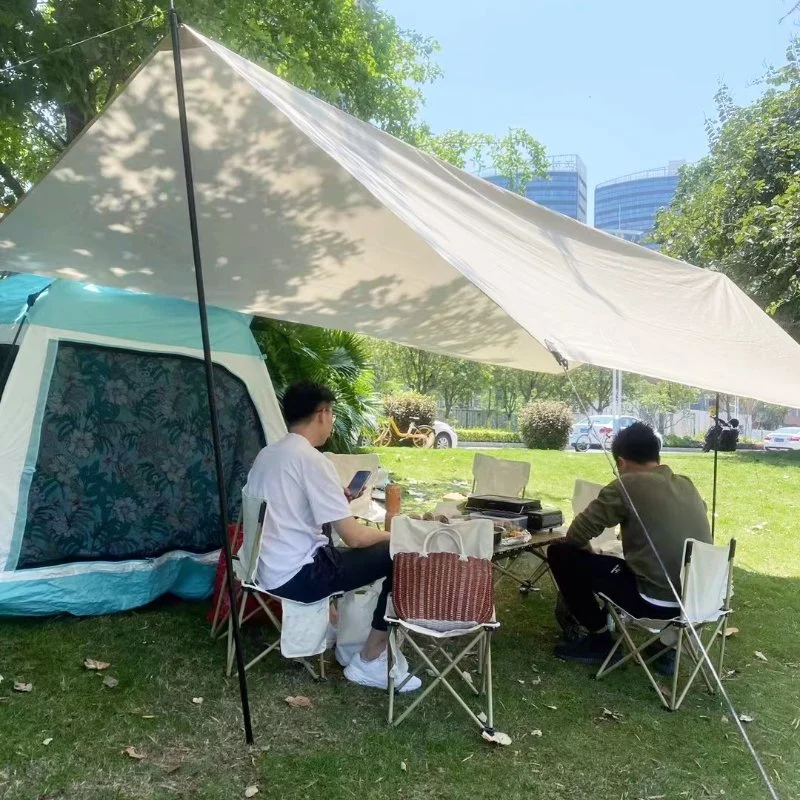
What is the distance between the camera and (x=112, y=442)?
4.06 metres

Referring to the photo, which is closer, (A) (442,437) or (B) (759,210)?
(B) (759,210)

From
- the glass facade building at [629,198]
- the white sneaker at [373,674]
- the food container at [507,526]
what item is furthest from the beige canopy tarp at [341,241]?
the glass facade building at [629,198]

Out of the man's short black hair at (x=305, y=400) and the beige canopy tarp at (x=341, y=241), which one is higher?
the beige canopy tarp at (x=341, y=241)

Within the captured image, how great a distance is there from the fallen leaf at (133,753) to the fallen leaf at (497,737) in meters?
1.22

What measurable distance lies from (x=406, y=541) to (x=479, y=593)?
355 millimetres

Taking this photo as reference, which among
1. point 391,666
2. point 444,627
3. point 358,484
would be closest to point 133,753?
point 391,666

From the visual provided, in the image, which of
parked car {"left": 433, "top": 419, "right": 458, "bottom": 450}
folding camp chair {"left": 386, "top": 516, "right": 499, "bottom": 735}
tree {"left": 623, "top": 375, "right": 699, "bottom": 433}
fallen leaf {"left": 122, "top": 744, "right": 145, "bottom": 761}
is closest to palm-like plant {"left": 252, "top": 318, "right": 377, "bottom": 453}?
folding camp chair {"left": 386, "top": 516, "right": 499, "bottom": 735}

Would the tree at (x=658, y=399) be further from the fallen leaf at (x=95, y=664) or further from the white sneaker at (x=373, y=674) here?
the fallen leaf at (x=95, y=664)

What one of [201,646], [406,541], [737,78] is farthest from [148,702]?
[737,78]

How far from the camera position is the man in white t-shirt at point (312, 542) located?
3090mm

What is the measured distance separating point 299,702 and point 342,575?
529mm

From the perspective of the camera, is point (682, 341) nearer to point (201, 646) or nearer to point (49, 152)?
point (201, 646)

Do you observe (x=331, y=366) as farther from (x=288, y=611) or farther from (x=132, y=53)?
(x=288, y=611)

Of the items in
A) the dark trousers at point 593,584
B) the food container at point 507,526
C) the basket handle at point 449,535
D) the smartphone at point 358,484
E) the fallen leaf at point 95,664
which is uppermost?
the smartphone at point 358,484
